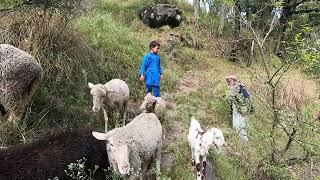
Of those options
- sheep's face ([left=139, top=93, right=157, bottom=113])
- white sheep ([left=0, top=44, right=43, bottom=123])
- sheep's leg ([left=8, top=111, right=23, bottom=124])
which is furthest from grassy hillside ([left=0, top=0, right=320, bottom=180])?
sheep's face ([left=139, top=93, right=157, bottom=113])

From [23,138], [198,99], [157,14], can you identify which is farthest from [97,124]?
[157,14]

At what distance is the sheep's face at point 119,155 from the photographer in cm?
553

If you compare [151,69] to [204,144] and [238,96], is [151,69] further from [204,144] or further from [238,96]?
[204,144]

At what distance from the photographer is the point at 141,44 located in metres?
13.2

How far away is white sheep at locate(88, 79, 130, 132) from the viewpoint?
7.70 metres

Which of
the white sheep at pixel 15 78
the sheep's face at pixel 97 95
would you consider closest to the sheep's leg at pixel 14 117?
the white sheep at pixel 15 78

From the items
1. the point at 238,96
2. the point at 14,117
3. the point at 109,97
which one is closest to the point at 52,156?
the point at 14,117

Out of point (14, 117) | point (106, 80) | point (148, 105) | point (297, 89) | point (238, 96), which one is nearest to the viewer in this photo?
point (14, 117)

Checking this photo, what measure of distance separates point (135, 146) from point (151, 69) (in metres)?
3.28

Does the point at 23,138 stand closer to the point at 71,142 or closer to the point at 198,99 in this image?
the point at 71,142

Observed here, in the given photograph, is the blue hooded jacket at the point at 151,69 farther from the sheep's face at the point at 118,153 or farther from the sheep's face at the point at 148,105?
the sheep's face at the point at 118,153

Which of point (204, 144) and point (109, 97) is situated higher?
point (109, 97)

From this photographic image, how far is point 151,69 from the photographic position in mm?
9211

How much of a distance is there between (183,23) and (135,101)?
24.2ft
